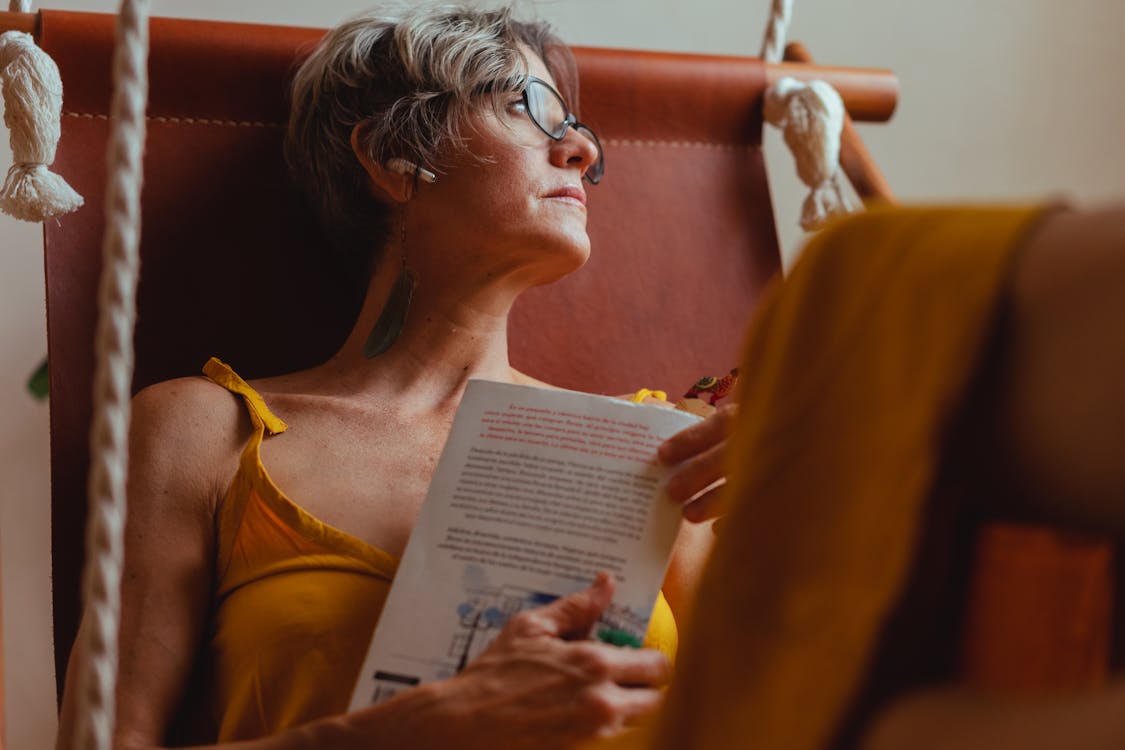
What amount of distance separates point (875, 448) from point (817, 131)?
1.03 metres

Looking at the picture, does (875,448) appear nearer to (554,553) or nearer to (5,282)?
(554,553)

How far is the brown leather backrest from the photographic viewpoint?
1275mm

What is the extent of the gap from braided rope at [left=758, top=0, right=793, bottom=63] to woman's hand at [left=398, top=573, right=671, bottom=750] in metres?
0.97

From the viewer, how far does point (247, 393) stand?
1129 millimetres

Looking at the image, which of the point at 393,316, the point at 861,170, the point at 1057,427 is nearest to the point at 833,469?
the point at 1057,427

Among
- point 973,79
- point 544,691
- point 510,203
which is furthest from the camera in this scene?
point 973,79

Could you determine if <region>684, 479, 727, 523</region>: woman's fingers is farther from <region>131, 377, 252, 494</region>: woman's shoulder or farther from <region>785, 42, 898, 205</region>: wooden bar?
<region>785, 42, 898, 205</region>: wooden bar

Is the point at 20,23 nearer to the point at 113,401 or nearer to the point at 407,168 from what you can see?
the point at 407,168

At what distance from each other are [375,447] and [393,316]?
178mm

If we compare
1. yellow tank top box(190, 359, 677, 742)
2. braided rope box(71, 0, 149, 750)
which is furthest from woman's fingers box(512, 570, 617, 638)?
braided rope box(71, 0, 149, 750)

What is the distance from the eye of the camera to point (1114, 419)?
1.42 feet

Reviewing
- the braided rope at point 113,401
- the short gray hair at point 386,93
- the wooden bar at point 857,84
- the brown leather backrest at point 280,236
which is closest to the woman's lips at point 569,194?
the short gray hair at point 386,93

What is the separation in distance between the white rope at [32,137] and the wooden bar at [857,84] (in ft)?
2.69

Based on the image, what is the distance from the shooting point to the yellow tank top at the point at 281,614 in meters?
0.95
